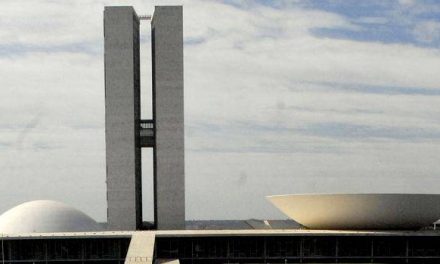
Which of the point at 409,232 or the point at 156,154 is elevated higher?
the point at 156,154

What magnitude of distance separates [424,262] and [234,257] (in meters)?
18.4

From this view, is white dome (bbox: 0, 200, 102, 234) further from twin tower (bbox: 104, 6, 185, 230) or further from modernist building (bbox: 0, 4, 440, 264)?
twin tower (bbox: 104, 6, 185, 230)

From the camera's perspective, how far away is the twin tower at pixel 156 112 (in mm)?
79125

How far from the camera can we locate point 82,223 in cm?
7512

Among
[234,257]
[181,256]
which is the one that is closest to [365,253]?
[234,257]

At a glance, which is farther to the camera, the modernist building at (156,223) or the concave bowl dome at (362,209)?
the modernist building at (156,223)

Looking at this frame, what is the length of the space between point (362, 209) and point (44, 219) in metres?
32.1

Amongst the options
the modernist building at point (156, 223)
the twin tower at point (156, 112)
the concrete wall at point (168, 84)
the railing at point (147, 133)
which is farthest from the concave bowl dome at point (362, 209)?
the railing at point (147, 133)

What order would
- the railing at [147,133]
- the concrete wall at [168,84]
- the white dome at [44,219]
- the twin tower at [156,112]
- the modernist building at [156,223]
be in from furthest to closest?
the railing at [147,133], the concrete wall at [168,84], the twin tower at [156,112], the white dome at [44,219], the modernist building at [156,223]

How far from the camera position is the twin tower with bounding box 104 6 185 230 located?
79.1 metres

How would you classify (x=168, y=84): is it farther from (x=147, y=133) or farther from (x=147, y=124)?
(x=147, y=133)

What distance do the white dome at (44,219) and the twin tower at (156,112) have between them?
4273mm

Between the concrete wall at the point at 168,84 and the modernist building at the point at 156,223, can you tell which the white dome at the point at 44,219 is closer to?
the modernist building at the point at 156,223

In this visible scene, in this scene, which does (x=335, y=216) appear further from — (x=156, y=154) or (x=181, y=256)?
(x=156, y=154)
